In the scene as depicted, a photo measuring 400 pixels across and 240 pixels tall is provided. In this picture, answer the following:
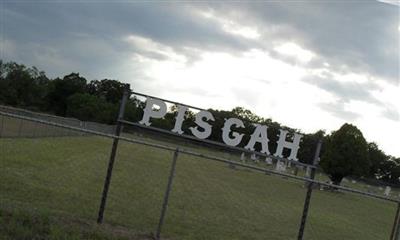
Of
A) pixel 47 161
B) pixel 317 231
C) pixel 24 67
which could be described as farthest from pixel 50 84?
pixel 317 231

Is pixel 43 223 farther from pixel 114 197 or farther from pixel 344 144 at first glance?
pixel 344 144

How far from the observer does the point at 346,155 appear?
1873 inches

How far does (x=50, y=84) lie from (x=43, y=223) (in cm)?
13282

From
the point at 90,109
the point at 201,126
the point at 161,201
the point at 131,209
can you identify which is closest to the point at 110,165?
the point at 201,126

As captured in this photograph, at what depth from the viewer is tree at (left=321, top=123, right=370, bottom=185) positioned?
47562 millimetres

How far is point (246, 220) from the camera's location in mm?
14914

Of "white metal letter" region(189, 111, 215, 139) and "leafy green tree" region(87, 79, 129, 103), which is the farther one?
"leafy green tree" region(87, 79, 129, 103)

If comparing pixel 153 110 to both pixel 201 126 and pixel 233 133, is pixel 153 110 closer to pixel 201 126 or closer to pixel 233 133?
pixel 201 126

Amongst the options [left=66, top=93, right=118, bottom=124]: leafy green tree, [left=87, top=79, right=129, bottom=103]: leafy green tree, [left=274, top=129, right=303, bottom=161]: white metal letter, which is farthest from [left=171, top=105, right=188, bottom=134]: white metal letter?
[left=87, top=79, right=129, bottom=103]: leafy green tree

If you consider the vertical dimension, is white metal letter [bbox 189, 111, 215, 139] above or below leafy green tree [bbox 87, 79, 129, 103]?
below

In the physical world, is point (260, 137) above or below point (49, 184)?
above

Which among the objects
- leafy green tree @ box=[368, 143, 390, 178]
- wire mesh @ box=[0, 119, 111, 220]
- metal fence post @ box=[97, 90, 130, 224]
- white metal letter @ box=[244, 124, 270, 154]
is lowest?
wire mesh @ box=[0, 119, 111, 220]

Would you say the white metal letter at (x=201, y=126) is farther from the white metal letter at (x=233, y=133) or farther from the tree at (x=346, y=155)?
the tree at (x=346, y=155)

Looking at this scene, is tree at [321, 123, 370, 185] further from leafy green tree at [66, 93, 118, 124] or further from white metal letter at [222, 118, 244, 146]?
leafy green tree at [66, 93, 118, 124]
